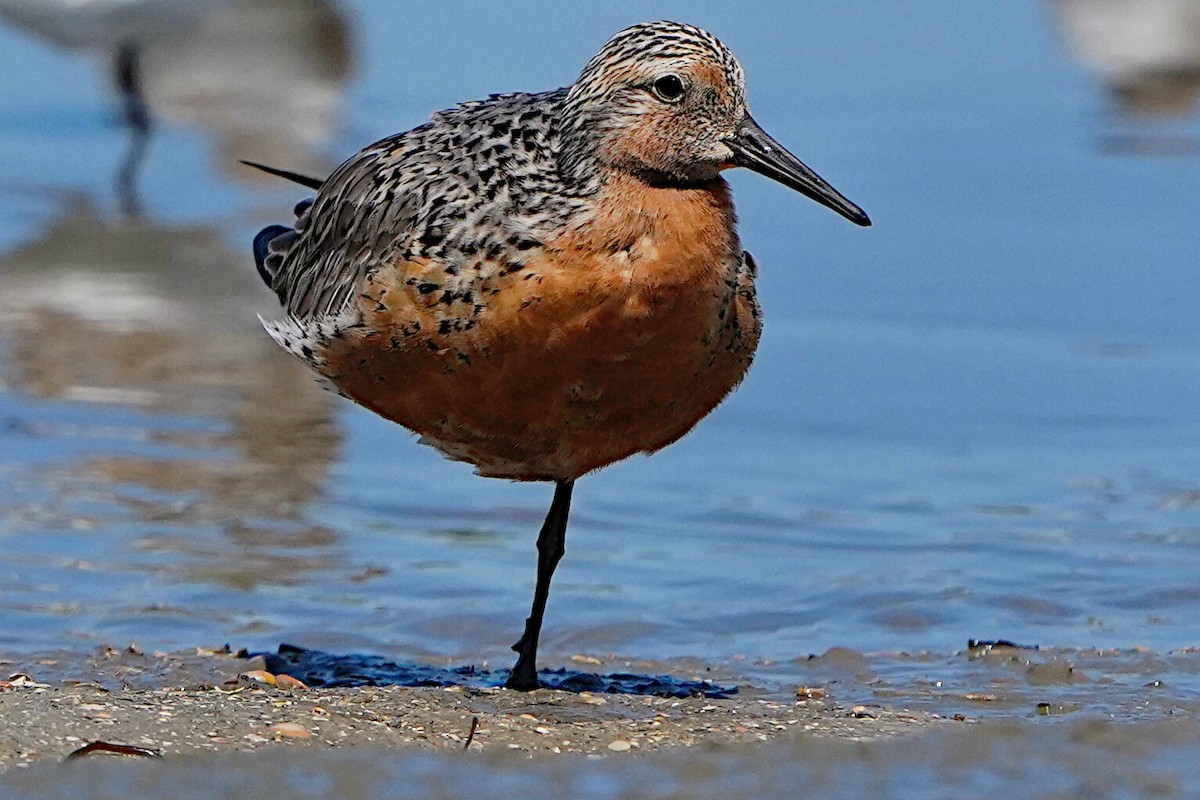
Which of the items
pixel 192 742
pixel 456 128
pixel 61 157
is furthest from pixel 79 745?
pixel 61 157

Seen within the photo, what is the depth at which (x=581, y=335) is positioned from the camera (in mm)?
6238

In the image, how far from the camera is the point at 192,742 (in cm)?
568

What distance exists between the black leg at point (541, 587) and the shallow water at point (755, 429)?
0.39 m

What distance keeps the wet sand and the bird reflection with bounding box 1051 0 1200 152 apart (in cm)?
1083

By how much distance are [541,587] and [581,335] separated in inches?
53.9

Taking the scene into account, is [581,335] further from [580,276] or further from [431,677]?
[431,677]

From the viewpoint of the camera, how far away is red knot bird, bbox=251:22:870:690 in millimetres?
6246

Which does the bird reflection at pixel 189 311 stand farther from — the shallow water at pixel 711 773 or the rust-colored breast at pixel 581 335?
the shallow water at pixel 711 773

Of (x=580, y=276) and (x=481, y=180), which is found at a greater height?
(x=481, y=180)

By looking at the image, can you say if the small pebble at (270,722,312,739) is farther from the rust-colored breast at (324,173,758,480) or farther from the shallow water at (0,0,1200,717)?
the shallow water at (0,0,1200,717)

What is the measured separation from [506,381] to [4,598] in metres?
2.46

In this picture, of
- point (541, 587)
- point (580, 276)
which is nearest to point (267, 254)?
point (541, 587)

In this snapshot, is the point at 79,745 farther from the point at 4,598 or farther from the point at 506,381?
the point at 4,598

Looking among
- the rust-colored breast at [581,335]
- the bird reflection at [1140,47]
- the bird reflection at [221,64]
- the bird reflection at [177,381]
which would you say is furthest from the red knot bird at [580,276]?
the bird reflection at [1140,47]
